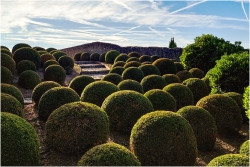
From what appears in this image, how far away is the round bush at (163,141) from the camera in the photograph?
6.77 meters

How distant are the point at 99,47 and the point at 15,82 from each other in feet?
84.4

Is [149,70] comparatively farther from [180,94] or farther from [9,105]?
[9,105]

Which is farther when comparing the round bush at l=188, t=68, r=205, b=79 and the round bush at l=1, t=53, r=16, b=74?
the round bush at l=188, t=68, r=205, b=79

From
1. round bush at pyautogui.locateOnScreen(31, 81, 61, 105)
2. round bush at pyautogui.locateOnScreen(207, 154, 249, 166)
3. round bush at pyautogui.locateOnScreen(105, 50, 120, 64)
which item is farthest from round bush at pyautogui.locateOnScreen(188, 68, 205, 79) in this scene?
round bush at pyautogui.locateOnScreen(105, 50, 120, 64)

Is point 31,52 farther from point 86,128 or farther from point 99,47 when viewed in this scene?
point 99,47

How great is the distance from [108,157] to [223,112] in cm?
643

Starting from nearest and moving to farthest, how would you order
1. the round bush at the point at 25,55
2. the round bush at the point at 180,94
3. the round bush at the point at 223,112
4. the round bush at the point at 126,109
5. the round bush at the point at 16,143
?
the round bush at the point at 16,143 → the round bush at the point at 126,109 → the round bush at the point at 223,112 → the round bush at the point at 180,94 → the round bush at the point at 25,55

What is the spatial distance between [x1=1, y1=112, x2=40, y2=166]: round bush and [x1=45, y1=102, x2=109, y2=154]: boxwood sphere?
1.06m

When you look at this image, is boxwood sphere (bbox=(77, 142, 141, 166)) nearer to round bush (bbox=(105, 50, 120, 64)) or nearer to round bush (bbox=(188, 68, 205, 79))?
round bush (bbox=(188, 68, 205, 79))

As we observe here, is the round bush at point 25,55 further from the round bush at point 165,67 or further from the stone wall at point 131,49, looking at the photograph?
the stone wall at point 131,49

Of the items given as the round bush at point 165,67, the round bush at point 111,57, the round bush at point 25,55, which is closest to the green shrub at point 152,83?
the round bush at point 165,67

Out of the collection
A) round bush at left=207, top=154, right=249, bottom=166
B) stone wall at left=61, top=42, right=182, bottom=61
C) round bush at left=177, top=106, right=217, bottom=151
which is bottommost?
round bush at left=177, top=106, right=217, bottom=151

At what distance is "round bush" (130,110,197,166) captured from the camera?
6.77 meters

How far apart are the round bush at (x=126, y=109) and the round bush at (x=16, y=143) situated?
3.28 meters
